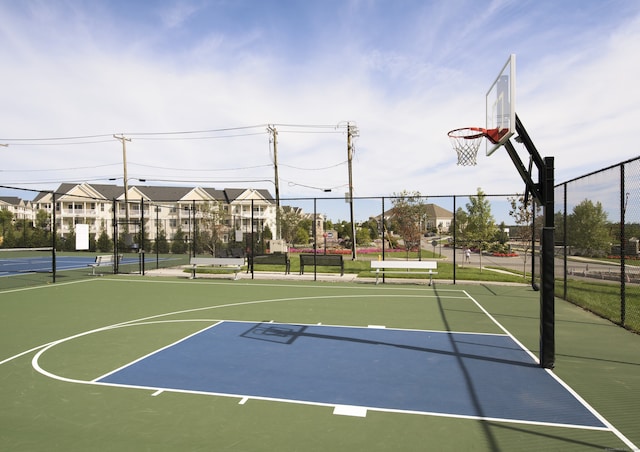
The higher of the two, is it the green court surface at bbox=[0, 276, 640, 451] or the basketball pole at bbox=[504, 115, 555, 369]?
the basketball pole at bbox=[504, 115, 555, 369]

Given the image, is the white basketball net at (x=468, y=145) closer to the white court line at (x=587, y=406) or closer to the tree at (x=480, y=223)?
the white court line at (x=587, y=406)

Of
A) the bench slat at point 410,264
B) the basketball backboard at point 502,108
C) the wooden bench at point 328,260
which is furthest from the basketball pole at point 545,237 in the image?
the wooden bench at point 328,260

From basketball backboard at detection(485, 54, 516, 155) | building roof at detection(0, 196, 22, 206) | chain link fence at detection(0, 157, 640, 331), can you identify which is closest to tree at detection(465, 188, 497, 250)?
chain link fence at detection(0, 157, 640, 331)

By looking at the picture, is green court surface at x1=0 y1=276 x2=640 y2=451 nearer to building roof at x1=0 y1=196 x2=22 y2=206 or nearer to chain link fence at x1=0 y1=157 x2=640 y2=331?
chain link fence at x1=0 y1=157 x2=640 y2=331

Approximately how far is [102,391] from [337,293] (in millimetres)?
9277

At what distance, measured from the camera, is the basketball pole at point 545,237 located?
611 centimetres

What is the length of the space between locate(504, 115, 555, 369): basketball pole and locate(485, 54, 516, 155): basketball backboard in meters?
0.21

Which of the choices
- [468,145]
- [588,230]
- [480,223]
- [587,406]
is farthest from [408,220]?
[587,406]

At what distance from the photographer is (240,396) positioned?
508cm

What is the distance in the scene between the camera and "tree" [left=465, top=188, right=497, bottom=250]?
28.2 meters

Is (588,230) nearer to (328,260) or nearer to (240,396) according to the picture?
(328,260)

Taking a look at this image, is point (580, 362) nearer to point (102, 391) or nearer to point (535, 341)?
point (535, 341)

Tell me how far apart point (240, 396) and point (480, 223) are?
2789cm

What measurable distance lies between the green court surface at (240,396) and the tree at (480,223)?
16724 millimetres
